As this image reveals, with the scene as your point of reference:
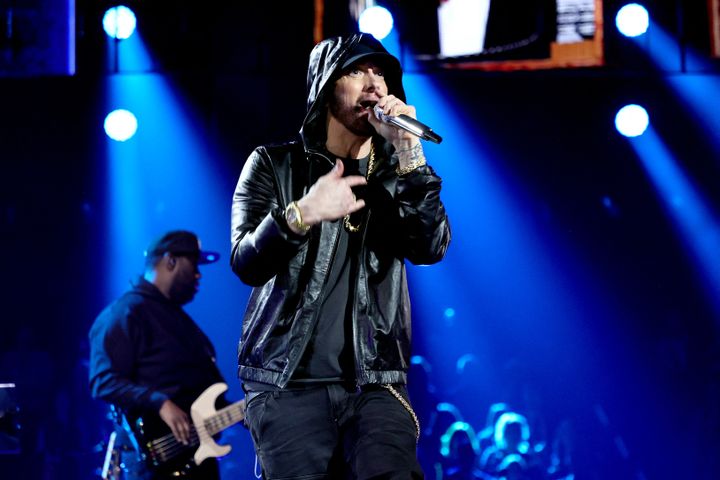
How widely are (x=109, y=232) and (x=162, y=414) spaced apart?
347cm

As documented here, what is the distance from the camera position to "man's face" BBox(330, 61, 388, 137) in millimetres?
2938

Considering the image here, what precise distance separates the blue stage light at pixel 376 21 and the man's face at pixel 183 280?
Answer: 319 cm

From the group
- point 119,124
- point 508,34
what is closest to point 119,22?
point 119,124

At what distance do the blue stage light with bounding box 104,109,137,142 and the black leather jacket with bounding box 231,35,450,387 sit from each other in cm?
566

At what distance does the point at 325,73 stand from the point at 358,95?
14 cm

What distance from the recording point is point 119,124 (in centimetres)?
823

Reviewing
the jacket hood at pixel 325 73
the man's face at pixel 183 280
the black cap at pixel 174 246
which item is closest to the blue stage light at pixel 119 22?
the black cap at pixel 174 246

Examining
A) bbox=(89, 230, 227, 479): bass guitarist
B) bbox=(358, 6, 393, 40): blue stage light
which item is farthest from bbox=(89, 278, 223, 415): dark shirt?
bbox=(358, 6, 393, 40): blue stage light

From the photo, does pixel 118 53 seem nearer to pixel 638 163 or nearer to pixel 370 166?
pixel 638 163

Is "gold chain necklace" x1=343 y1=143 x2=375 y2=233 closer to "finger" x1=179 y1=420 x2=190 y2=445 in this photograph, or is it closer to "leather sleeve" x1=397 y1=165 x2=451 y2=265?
"leather sleeve" x1=397 y1=165 x2=451 y2=265

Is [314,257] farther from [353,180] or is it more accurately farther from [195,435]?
[195,435]

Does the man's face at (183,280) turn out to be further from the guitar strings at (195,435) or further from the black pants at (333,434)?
the black pants at (333,434)

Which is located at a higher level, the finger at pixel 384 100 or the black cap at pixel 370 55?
the black cap at pixel 370 55

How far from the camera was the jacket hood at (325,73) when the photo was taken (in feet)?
9.77
